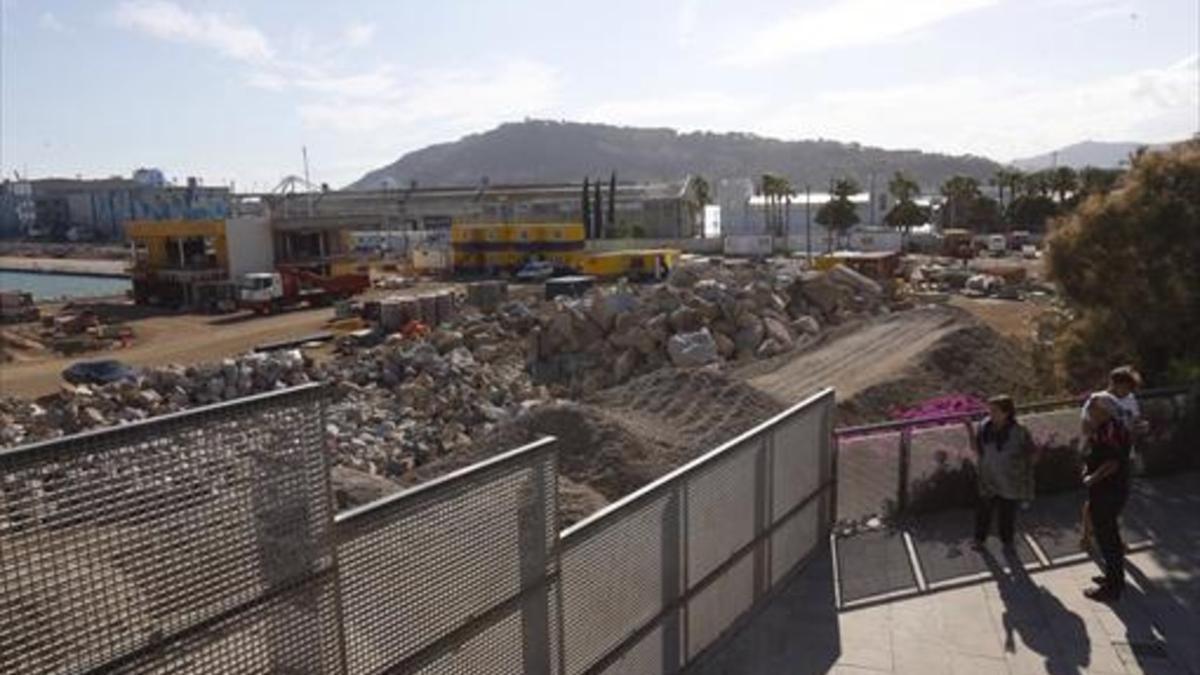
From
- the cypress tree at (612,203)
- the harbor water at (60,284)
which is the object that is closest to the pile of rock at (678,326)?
the cypress tree at (612,203)

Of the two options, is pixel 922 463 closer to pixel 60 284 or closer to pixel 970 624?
pixel 970 624

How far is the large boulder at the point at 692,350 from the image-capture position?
1315 inches

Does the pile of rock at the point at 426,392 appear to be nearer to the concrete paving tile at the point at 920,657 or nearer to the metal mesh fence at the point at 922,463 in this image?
the metal mesh fence at the point at 922,463

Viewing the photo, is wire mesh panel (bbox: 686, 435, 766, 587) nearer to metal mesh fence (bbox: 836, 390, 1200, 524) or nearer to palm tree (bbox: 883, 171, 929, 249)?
metal mesh fence (bbox: 836, 390, 1200, 524)

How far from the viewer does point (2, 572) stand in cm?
334

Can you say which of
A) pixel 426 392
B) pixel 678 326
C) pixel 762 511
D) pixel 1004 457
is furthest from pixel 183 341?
pixel 1004 457

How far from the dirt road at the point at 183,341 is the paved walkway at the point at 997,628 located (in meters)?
36.6

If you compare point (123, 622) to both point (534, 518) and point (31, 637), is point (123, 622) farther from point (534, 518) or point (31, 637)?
point (534, 518)

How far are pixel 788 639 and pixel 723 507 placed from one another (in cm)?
132

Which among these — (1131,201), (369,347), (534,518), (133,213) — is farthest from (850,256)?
(133,213)

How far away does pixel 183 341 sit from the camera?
49125 millimetres

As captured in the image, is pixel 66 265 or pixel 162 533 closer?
pixel 162 533

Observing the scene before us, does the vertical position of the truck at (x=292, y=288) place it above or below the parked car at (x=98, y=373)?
above

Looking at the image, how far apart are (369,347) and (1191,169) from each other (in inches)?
1353
